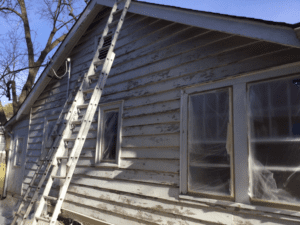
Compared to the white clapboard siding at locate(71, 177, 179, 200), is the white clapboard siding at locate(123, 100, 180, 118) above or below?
above

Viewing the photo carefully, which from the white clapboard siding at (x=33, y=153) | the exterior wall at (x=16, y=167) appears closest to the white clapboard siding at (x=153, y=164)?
the white clapboard siding at (x=33, y=153)

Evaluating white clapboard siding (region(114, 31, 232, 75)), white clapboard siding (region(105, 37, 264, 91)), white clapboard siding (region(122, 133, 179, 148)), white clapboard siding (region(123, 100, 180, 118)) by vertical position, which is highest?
white clapboard siding (region(114, 31, 232, 75))

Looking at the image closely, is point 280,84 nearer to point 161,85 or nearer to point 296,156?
point 296,156

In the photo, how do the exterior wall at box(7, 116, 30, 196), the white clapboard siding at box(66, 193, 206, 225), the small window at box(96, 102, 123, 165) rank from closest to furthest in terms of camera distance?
1. the white clapboard siding at box(66, 193, 206, 225)
2. the small window at box(96, 102, 123, 165)
3. the exterior wall at box(7, 116, 30, 196)

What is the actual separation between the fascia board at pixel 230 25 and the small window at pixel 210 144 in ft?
2.83

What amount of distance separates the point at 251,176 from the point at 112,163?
9.43ft

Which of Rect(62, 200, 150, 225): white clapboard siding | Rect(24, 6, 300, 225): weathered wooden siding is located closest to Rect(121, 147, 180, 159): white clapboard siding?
Rect(24, 6, 300, 225): weathered wooden siding

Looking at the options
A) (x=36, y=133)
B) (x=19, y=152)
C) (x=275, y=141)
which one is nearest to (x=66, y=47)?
(x=36, y=133)

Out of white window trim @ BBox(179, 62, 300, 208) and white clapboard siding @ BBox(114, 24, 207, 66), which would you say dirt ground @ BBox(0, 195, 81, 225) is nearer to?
white window trim @ BBox(179, 62, 300, 208)

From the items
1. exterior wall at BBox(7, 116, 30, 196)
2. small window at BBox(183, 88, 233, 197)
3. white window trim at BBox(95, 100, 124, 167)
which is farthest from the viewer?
exterior wall at BBox(7, 116, 30, 196)

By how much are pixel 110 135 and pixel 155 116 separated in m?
1.44

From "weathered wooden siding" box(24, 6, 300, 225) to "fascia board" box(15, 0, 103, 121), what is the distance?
1.66 metres

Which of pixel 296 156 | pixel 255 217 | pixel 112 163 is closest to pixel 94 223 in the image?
pixel 112 163

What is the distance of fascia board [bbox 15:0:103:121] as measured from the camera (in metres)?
6.85
